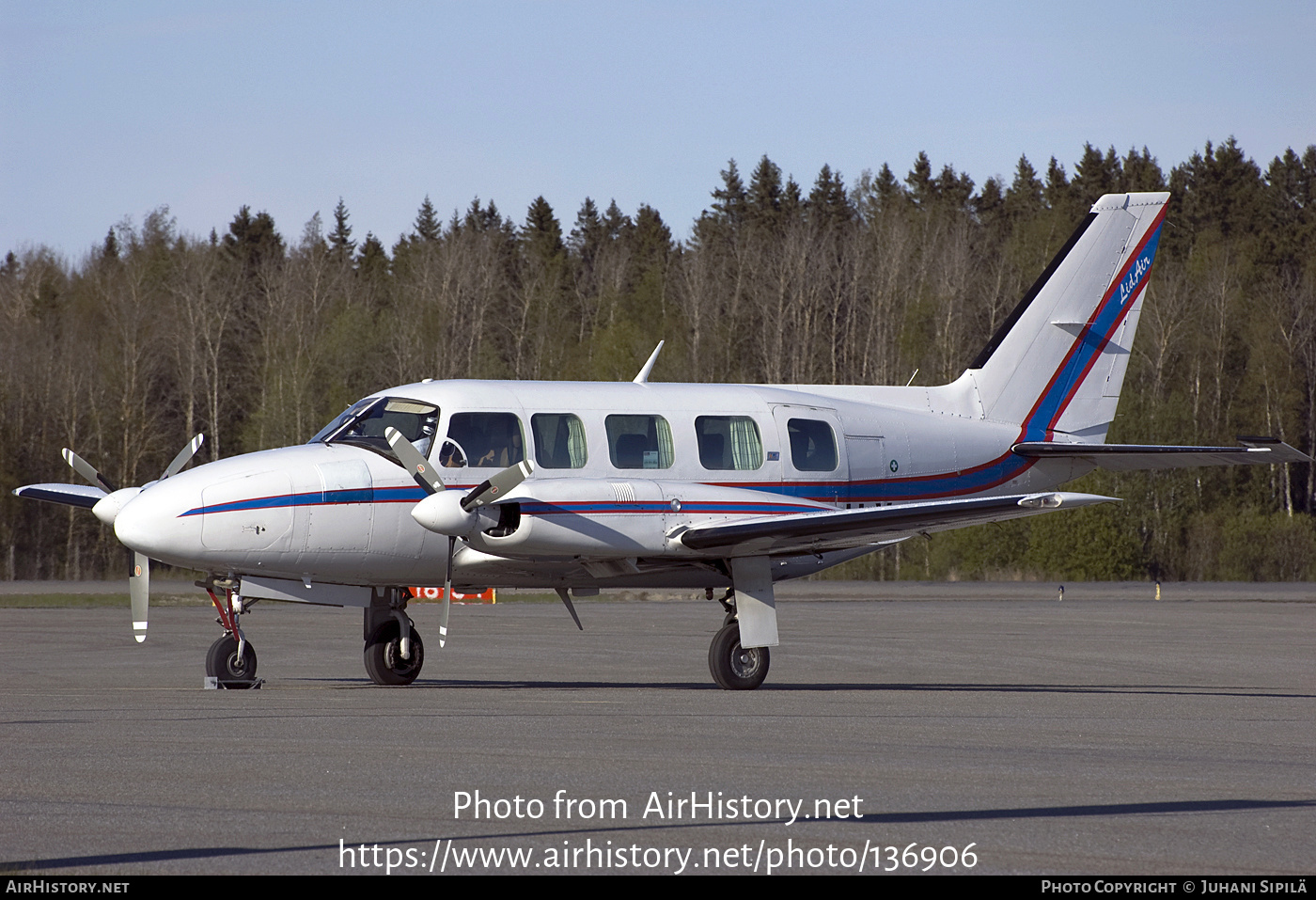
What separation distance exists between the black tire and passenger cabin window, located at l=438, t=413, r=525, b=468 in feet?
9.23

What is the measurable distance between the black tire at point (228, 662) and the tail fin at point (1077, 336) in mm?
9437

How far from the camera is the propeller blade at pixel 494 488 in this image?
44.7ft

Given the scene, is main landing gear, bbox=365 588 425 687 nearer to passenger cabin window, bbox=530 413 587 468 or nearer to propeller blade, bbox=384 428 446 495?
propeller blade, bbox=384 428 446 495

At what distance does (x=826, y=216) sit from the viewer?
83375 millimetres

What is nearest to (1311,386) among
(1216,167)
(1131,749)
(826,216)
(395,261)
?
(1216,167)

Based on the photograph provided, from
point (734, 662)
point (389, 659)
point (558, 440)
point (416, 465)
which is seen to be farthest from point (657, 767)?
point (389, 659)

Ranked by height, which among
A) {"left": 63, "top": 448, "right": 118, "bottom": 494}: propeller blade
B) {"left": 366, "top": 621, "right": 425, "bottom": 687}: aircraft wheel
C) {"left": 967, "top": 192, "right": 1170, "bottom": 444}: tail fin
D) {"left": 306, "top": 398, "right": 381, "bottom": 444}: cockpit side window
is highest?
{"left": 967, "top": 192, "right": 1170, "bottom": 444}: tail fin

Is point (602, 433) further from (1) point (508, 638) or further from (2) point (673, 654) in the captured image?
(1) point (508, 638)

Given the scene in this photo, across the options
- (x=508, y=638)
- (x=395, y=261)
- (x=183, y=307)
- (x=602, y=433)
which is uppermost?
(x=395, y=261)

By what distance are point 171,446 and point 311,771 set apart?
55.8m

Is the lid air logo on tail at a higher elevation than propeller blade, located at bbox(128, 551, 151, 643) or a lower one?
higher

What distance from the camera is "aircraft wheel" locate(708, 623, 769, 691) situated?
1520 cm

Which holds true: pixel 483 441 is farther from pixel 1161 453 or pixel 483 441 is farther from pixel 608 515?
pixel 1161 453

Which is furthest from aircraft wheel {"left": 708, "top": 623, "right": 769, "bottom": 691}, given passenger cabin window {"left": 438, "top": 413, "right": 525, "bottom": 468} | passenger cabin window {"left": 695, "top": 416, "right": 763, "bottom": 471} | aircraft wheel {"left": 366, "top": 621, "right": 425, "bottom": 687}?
aircraft wheel {"left": 366, "top": 621, "right": 425, "bottom": 687}
